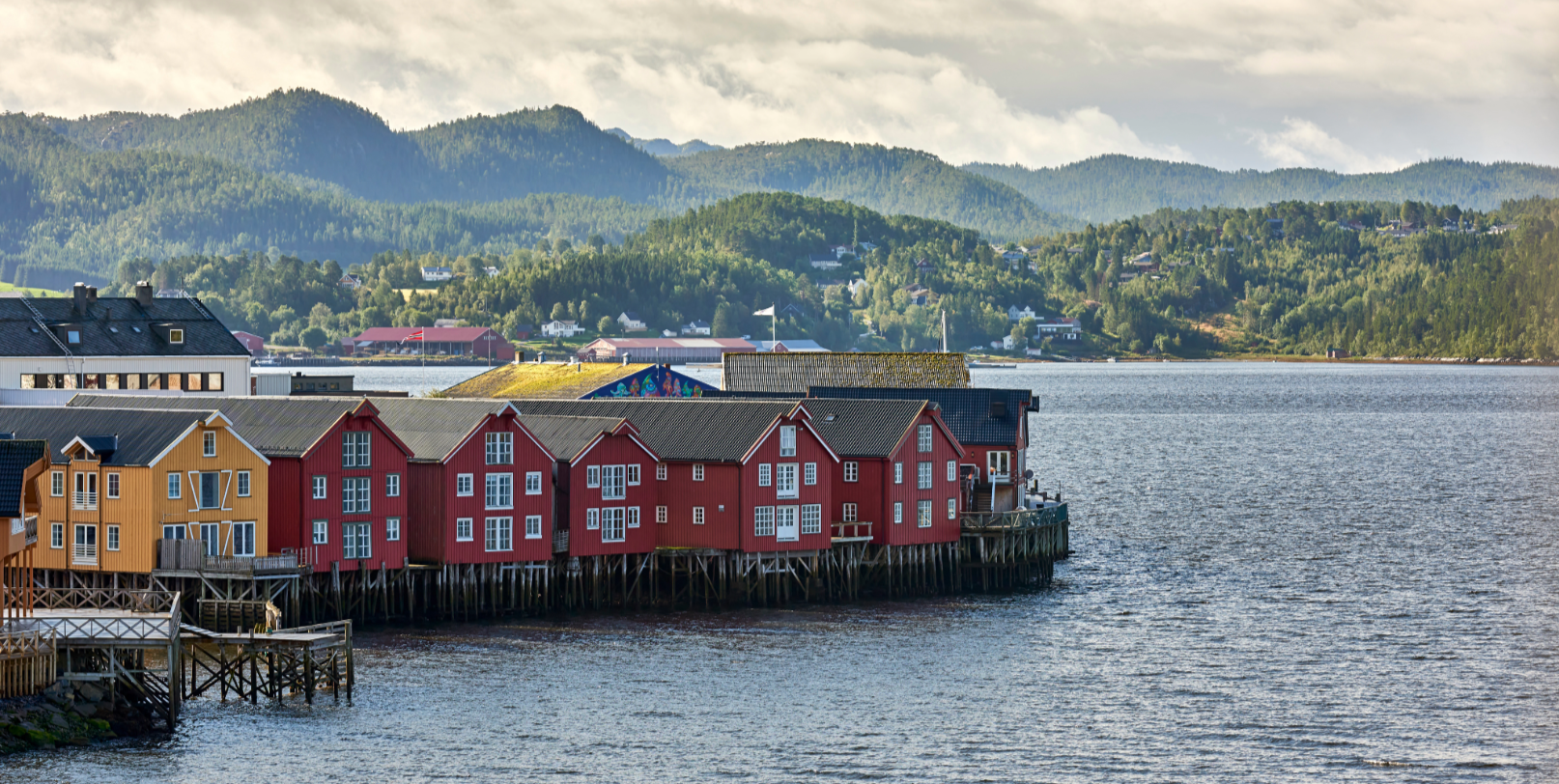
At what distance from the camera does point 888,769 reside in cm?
5216

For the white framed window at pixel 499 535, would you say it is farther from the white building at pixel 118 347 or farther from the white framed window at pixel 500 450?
the white building at pixel 118 347

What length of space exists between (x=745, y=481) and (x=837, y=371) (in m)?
30.8

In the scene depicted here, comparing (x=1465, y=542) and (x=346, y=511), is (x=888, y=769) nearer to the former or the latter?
(x=346, y=511)

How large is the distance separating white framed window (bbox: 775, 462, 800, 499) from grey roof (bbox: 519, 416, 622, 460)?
6.98 meters

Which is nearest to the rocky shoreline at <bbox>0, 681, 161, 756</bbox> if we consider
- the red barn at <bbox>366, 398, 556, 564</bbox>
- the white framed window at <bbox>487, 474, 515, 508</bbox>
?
the red barn at <bbox>366, 398, 556, 564</bbox>

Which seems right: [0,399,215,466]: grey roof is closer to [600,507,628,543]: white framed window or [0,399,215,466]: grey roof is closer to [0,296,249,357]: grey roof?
[600,507,628,543]: white framed window

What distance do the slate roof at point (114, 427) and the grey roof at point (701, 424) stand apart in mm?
19642

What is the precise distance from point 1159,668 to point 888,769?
18.6m

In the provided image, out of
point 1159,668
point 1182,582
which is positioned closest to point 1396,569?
point 1182,582

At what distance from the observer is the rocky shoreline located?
47844 mm

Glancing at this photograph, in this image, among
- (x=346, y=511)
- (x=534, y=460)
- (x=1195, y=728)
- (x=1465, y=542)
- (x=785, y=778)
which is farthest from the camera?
(x=1465, y=542)

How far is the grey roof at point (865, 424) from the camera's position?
80.0 meters

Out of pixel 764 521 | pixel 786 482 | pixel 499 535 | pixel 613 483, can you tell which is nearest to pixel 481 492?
pixel 499 535

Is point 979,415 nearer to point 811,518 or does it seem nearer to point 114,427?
point 811,518
